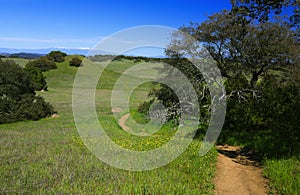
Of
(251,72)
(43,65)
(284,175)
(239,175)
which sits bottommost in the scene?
(239,175)

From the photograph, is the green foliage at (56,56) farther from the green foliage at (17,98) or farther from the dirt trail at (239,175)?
the dirt trail at (239,175)

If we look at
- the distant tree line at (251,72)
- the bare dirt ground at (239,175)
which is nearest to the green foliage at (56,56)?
the distant tree line at (251,72)

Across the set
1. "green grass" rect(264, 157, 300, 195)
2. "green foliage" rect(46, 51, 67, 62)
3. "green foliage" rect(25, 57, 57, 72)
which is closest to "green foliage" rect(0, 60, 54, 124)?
"green grass" rect(264, 157, 300, 195)

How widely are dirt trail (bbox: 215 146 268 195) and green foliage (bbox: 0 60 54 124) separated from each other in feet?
71.0

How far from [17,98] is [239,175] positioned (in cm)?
2515

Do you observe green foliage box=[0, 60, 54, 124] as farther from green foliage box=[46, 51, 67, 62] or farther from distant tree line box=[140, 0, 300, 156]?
green foliage box=[46, 51, 67, 62]

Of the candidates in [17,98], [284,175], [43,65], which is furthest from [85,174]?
[43,65]

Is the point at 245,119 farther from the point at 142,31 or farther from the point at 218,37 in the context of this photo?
the point at 142,31

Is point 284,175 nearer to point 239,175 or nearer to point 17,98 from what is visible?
point 239,175

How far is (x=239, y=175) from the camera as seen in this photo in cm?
927

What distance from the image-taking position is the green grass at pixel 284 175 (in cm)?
717

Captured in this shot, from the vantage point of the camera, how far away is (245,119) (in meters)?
15.9

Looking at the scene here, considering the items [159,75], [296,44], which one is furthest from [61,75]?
[296,44]

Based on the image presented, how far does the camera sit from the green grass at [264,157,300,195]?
23.5 feet
